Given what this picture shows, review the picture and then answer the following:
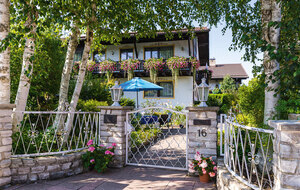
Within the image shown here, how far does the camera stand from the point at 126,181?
382cm

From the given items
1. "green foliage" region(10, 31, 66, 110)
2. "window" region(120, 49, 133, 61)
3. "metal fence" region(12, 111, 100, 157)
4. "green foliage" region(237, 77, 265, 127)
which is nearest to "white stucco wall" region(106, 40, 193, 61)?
"window" region(120, 49, 133, 61)

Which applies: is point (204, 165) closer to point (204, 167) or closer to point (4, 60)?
point (204, 167)

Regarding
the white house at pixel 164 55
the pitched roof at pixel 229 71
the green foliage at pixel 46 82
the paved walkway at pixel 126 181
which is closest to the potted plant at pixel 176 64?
the white house at pixel 164 55

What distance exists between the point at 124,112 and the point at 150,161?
4.63 feet

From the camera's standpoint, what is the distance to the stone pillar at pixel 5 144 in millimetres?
3430

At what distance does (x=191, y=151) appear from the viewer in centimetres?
416

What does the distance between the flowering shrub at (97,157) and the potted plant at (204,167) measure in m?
1.79

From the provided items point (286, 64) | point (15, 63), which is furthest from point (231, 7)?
point (15, 63)

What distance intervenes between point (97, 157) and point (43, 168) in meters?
1.02

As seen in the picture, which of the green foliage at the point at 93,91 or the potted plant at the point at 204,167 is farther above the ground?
the green foliage at the point at 93,91

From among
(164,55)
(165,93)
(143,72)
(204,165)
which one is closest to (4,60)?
(204,165)

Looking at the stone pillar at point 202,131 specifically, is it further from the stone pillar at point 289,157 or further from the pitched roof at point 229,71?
the pitched roof at point 229,71

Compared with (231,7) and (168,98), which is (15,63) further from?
(168,98)

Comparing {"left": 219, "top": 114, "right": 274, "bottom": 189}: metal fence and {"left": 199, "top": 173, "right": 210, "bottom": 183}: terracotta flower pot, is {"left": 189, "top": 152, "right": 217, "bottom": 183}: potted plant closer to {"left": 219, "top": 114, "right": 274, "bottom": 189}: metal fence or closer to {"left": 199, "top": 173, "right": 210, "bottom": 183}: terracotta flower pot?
{"left": 199, "top": 173, "right": 210, "bottom": 183}: terracotta flower pot
